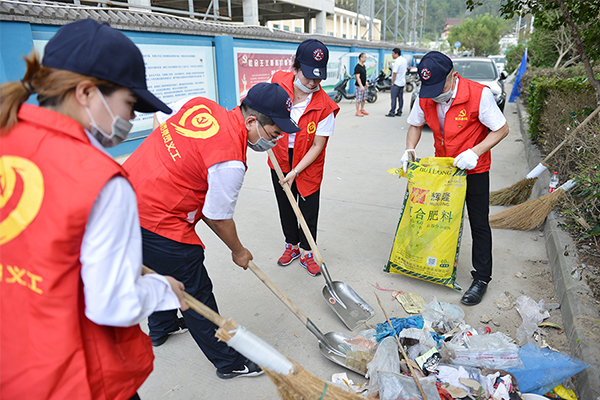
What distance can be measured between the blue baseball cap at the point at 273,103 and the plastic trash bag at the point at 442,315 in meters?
1.57

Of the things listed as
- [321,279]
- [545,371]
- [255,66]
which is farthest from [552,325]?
[255,66]

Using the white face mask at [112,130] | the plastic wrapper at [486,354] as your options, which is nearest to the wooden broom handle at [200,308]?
the white face mask at [112,130]

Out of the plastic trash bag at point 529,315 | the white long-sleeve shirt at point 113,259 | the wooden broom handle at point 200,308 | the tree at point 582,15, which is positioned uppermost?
the tree at point 582,15

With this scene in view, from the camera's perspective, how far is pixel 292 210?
3.28 meters

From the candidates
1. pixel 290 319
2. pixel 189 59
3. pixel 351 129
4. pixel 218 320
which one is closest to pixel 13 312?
pixel 218 320

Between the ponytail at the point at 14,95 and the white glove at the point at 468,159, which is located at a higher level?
the ponytail at the point at 14,95

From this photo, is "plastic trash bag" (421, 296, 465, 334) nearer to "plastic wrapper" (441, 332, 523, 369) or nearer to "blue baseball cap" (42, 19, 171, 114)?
"plastic wrapper" (441, 332, 523, 369)

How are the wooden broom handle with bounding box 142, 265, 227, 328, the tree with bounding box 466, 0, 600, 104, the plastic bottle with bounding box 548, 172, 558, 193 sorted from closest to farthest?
the wooden broom handle with bounding box 142, 265, 227, 328 < the tree with bounding box 466, 0, 600, 104 < the plastic bottle with bounding box 548, 172, 558, 193

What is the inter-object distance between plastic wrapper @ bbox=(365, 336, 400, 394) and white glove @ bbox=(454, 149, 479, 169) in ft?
4.01

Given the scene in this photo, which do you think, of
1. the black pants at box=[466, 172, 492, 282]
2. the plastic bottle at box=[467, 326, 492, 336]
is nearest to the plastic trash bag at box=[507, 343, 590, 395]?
the plastic bottle at box=[467, 326, 492, 336]

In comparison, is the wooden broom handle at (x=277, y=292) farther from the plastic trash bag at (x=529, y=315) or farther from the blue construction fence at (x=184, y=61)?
the blue construction fence at (x=184, y=61)

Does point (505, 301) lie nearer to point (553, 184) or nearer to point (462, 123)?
point (462, 123)

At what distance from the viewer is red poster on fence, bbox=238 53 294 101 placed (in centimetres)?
931

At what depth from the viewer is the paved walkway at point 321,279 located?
2.26 m
